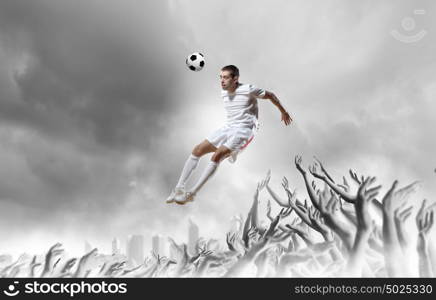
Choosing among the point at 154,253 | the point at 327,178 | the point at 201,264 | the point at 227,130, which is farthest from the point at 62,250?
the point at 327,178

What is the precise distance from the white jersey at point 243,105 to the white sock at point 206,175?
112 cm

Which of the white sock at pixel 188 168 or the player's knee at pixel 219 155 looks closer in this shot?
the player's knee at pixel 219 155

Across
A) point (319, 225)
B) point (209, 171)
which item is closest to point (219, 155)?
point (209, 171)

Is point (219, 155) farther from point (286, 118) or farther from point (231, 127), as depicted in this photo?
point (286, 118)

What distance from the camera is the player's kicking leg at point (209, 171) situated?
11.5 m

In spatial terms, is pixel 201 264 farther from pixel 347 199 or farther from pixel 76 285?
pixel 347 199

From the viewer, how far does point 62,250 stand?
12.9 m

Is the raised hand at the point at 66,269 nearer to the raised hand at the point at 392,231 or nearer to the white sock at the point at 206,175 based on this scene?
the white sock at the point at 206,175

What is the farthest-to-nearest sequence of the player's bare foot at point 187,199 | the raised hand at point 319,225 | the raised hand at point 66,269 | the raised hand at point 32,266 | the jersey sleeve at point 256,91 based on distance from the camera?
the raised hand at point 32,266
the raised hand at point 66,269
the player's bare foot at point 187,199
the jersey sleeve at point 256,91
the raised hand at point 319,225

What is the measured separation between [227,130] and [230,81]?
124 cm

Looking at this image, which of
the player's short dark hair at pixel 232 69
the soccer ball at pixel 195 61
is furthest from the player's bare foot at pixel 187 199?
the soccer ball at pixel 195 61

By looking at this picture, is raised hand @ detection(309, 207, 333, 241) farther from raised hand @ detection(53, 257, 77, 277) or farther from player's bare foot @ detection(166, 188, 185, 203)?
raised hand @ detection(53, 257, 77, 277)

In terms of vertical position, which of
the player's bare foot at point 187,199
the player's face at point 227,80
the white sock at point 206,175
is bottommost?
the player's bare foot at point 187,199

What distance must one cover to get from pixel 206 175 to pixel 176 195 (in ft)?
3.10
